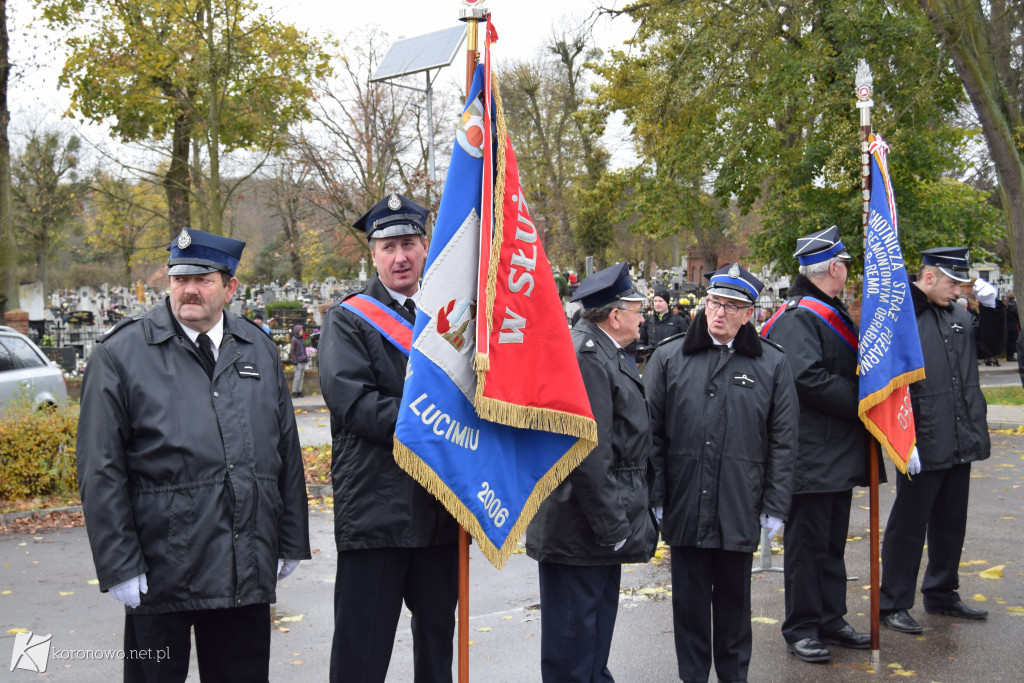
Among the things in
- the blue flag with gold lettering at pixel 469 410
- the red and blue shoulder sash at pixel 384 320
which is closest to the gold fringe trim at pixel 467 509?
the blue flag with gold lettering at pixel 469 410

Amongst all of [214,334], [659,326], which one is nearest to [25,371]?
[214,334]

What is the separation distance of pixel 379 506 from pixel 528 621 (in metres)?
2.52

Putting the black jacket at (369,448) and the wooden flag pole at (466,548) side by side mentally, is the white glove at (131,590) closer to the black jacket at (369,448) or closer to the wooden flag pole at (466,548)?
the black jacket at (369,448)

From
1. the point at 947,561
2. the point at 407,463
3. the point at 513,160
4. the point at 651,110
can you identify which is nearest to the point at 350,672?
the point at 407,463

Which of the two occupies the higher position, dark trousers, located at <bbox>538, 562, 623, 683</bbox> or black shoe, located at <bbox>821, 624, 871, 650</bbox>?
dark trousers, located at <bbox>538, 562, 623, 683</bbox>

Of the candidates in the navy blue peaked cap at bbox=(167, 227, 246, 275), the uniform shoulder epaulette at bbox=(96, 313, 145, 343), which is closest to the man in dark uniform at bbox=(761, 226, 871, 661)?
the navy blue peaked cap at bbox=(167, 227, 246, 275)

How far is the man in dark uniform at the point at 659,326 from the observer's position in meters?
21.0

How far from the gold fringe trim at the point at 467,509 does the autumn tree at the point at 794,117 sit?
14.4 m

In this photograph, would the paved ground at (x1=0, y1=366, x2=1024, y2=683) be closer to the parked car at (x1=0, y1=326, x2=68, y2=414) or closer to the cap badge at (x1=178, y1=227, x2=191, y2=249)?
the cap badge at (x1=178, y1=227, x2=191, y2=249)

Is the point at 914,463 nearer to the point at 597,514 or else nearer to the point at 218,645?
the point at 597,514

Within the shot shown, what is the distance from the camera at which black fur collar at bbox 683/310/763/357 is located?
474cm

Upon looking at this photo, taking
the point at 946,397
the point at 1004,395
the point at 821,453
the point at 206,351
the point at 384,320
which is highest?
the point at 384,320

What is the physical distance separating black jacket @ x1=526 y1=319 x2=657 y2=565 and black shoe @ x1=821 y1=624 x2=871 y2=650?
1.75 meters

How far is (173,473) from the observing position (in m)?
3.30
